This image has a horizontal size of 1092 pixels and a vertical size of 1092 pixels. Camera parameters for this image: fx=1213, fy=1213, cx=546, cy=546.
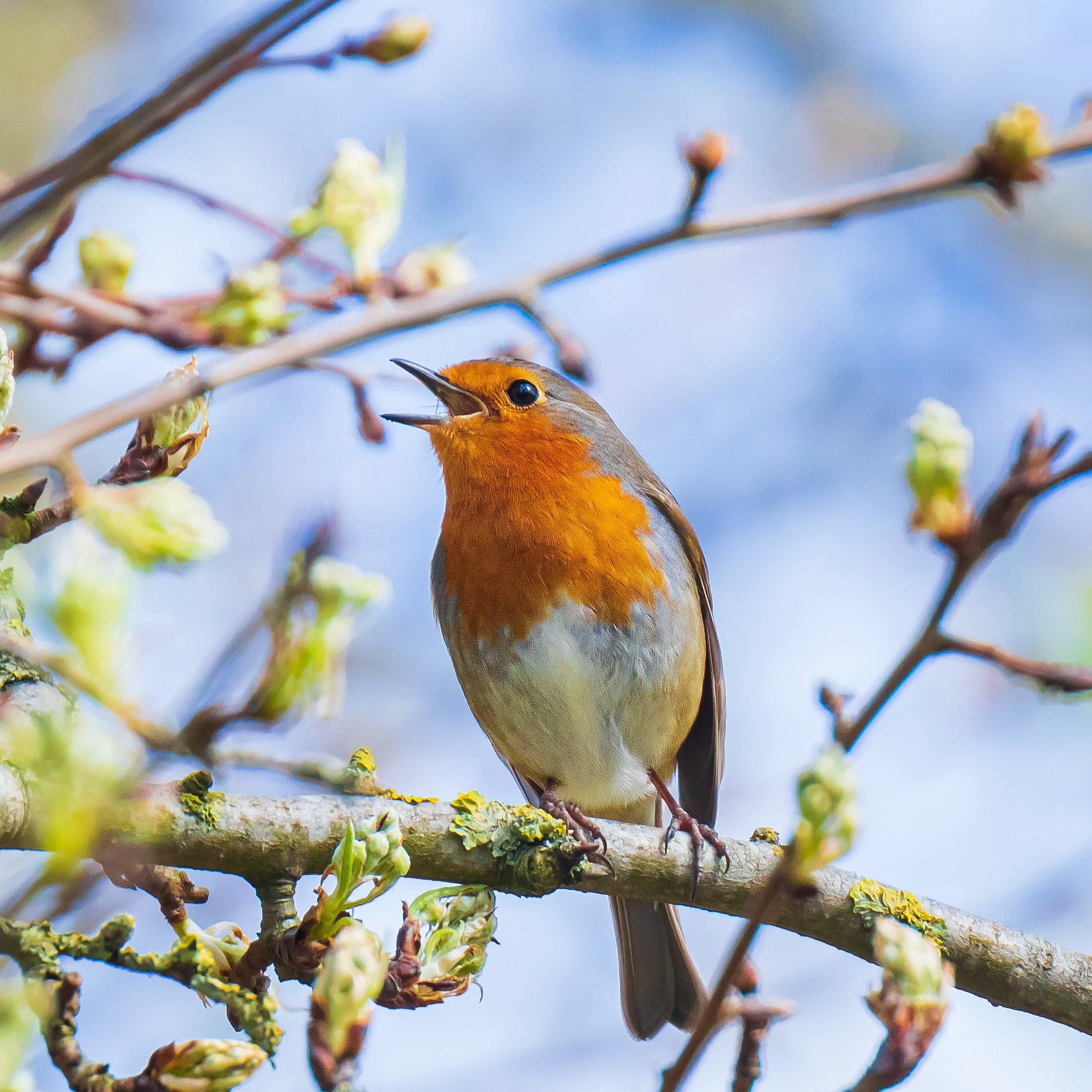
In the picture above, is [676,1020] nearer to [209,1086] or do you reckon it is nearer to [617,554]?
[617,554]

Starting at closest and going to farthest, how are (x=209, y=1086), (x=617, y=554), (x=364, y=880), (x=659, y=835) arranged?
(x=209, y=1086), (x=364, y=880), (x=659, y=835), (x=617, y=554)

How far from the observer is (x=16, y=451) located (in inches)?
37.3

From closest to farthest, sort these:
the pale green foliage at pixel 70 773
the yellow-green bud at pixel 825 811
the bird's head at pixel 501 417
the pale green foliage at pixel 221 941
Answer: the pale green foliage at pixel 70 773
the yellow-green bud at pixel 825 811
the pale green foliage at pixel 221 941
the bird's head at pixel 501 417

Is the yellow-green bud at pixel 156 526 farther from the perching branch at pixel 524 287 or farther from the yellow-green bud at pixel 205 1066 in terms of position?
the yellow-green bud at pixel 205 1066

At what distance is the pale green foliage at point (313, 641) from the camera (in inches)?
38.4

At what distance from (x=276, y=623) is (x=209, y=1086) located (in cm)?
79

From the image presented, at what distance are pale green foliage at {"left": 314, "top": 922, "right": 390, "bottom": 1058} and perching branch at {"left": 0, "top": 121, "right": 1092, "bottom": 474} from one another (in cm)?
61

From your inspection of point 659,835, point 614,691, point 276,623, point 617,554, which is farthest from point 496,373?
point 276,623

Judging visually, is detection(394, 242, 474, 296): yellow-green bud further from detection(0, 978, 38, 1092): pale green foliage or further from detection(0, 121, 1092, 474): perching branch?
detection(0, 978, 38, 1092): pale green foliage

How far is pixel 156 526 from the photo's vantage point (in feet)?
3.22

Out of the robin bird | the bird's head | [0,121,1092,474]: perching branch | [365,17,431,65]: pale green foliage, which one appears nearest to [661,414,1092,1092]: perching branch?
[0,121,1092,474]: perching branch

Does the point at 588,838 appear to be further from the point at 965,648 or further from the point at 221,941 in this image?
the point at 965,648

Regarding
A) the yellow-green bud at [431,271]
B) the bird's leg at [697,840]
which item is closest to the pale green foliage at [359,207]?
the yellow-green bud at [431,271]

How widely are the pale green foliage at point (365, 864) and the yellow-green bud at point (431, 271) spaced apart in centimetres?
71
